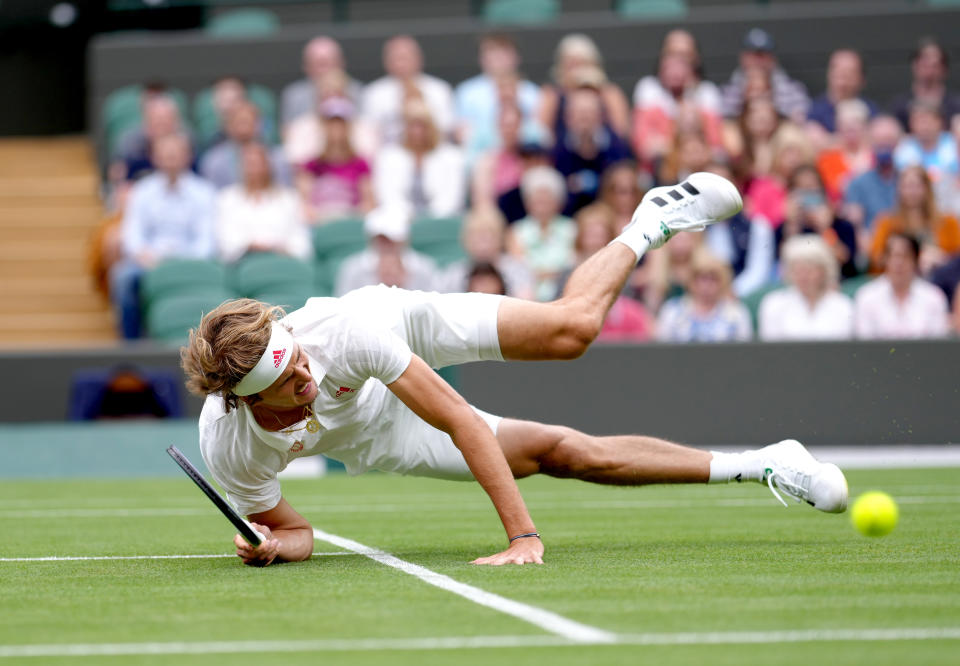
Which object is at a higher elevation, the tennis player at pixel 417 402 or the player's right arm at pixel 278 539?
the tennis player at pixel 417 402

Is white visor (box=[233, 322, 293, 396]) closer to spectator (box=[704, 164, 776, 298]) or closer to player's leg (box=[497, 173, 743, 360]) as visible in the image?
player's leg (box=[497, 173, 743, 360])

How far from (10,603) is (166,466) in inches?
271

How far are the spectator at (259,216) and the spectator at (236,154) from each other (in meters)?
0.37

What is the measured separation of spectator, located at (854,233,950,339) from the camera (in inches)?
451

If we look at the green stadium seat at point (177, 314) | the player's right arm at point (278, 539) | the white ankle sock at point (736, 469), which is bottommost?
the green stadium seat at point (177, 314)

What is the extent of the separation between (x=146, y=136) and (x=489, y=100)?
355 centimetres

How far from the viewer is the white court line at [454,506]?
7.89 metres

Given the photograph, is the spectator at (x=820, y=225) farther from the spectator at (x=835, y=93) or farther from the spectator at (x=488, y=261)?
the spectator at (x=488, y=261)

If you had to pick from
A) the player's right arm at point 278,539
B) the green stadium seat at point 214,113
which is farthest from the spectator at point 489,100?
the player's right arm at point 278,539

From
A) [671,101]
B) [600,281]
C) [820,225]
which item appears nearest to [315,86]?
[671,101]

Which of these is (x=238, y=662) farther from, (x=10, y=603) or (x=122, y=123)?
(x=122, y=123)

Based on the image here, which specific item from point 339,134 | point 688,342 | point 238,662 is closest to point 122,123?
point 339,134

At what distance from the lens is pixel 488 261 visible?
39.0ft

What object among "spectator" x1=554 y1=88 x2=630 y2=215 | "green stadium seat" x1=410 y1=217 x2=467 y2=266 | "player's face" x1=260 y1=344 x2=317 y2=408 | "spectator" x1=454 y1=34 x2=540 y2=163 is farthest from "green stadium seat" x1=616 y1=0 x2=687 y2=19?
"player's face" x1=260 y1=344 x2=317 y2=408
